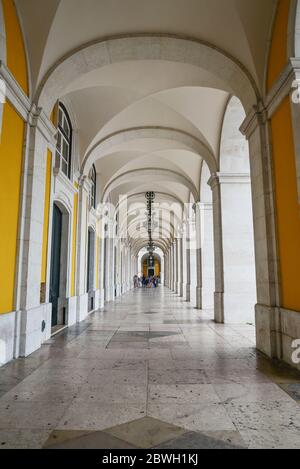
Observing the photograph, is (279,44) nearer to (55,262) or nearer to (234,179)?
(234,179)

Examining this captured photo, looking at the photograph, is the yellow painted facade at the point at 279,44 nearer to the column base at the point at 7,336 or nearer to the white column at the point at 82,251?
the column base at the point at 7,336

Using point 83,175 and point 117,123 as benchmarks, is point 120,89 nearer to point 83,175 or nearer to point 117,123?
point 117,123

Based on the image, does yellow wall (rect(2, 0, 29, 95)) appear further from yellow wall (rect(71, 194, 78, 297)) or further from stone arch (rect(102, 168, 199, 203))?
stone arch (rect(102, 168, 199, 203))

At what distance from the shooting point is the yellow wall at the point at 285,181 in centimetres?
456

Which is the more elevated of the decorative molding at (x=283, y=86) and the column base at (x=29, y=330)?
the decorative molding at (x=283, y=86)

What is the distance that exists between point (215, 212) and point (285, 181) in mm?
4695

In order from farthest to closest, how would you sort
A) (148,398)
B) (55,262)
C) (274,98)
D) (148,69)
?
(55,262) → (148,69) → (274,98) → (148,398)

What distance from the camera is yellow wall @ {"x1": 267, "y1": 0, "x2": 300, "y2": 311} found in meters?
4.56

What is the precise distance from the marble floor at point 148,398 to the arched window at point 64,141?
4534 millimetres

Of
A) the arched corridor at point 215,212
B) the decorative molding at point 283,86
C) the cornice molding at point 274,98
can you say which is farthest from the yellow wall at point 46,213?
the decorative molding at point 283,86

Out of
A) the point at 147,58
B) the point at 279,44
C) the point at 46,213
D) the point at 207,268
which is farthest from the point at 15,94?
the point at 207,268

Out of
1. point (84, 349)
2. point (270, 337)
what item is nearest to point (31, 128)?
point (84, 349)

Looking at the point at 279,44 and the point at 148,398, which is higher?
the point at 279,44

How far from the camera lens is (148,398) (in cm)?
330
